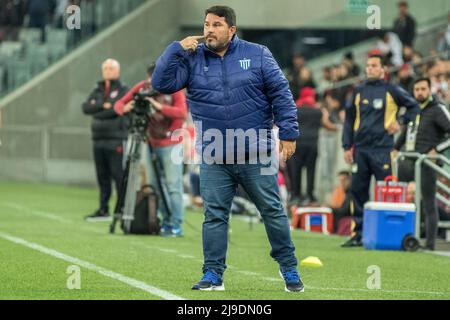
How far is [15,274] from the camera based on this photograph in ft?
38.7

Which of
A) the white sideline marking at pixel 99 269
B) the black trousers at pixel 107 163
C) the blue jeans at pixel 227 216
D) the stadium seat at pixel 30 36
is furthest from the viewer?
the stadium seat at pixel 30 36

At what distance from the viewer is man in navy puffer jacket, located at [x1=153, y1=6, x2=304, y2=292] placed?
34.4 feet

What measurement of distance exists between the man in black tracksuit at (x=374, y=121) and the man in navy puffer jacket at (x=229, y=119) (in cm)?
552

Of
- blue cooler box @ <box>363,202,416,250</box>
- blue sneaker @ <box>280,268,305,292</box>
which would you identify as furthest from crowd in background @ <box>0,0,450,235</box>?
blue sneaker @ <box>280,268,305,292</box>

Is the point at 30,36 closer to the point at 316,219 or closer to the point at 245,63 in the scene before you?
the point at 316,219

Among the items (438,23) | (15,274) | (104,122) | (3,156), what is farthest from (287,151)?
(3,156)

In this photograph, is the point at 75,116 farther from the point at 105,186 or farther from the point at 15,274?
the point at 15,274

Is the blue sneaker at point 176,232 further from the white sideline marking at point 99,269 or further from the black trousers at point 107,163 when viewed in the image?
the black trousers at point 107,163

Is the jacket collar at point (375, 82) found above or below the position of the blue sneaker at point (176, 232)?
above

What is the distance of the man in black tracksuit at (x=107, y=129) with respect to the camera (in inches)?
765

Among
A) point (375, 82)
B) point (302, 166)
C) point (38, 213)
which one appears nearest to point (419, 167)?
point (375, 82)

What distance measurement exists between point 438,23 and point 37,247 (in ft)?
52.4

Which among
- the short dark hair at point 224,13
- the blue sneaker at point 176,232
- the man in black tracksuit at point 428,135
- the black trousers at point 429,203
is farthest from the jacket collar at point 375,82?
the short dark hair at point 224,13

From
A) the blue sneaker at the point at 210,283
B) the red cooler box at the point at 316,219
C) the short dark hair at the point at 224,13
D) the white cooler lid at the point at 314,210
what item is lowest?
the red cooler box at the point at 316,219
